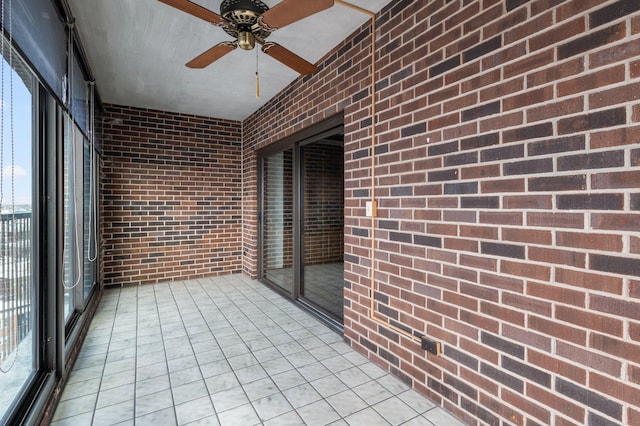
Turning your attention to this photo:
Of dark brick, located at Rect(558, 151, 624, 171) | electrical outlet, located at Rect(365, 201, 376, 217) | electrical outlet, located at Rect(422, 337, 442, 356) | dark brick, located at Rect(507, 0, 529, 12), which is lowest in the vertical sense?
electrical outlet, located at Rect(422, 337, 442, 356)

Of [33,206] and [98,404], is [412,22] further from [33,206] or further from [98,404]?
[98,404]

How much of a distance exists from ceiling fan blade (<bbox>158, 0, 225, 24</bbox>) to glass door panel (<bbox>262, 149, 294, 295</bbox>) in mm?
2660

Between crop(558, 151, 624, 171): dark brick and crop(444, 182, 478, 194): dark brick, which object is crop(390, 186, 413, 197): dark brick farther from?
crop(558, 151, 624, 171): dark brick

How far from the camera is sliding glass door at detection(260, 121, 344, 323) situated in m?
4.09

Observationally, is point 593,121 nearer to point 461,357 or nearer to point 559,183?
point 559,183

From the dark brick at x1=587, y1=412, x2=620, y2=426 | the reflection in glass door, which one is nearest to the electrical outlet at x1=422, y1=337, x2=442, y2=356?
the dark brick at x1=587, y1=412, x2=620, y2=426

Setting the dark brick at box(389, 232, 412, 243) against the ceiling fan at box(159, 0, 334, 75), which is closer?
the ceiling fan at box(159, 0, 334, 75)

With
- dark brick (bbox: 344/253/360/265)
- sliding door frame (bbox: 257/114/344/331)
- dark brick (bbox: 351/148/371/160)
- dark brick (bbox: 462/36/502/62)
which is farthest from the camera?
sliding door frame (bbox: 257/114/344/331)

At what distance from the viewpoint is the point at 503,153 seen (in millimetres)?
1624

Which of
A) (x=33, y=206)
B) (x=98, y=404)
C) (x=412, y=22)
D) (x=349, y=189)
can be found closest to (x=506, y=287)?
(x=349, y=189)

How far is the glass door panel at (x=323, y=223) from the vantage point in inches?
163

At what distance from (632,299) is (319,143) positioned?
342 cm

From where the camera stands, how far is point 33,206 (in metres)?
2.01

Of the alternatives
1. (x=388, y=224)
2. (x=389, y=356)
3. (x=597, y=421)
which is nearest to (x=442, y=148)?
(x=388, y=224)
